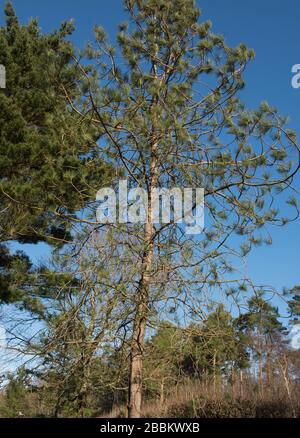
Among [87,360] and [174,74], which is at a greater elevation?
[174,74]

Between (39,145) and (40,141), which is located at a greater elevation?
(40,141)

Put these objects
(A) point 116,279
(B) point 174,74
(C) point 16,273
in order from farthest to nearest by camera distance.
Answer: (C) point 16,273 < (B) point 174,74 < (A) point 116,279

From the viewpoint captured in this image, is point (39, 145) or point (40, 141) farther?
point (40, 141)

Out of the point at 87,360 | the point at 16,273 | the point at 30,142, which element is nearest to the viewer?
the point at 87,360

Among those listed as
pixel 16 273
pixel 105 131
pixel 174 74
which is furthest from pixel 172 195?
pixel 16 273

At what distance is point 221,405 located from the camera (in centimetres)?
822

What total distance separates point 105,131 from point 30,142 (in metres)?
3.86

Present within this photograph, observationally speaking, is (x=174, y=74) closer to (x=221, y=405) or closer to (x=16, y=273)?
(x=16, y=273)

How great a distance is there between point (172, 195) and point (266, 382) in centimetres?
538

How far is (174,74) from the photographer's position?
18.9 feet
